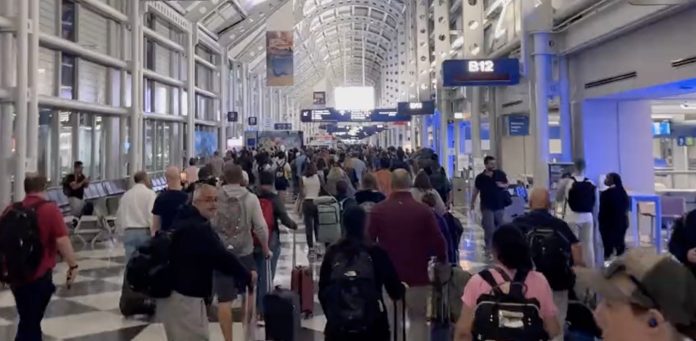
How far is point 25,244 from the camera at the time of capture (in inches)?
173

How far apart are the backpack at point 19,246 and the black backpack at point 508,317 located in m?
3.08

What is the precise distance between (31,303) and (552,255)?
3.47 metres

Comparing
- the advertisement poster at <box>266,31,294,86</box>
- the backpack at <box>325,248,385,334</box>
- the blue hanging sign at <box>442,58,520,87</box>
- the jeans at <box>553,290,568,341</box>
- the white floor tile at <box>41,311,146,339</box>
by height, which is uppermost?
the advertisement poster at <box>266,31,294,86</box>

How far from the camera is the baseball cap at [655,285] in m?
1.42

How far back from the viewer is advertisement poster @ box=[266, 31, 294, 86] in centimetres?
2511

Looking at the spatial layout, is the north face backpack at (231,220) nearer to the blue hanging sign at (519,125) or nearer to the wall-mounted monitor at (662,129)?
the blue hanging sign at (519,125)

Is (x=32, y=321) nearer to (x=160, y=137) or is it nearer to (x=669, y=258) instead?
(x=669, y=258)

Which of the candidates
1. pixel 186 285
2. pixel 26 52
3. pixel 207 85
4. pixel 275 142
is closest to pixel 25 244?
pixel 186 285

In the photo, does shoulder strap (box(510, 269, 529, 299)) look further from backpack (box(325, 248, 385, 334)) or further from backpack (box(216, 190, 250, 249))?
backpack (box(216, 190, 250, 249))

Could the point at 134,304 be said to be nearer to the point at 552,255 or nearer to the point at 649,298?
the point at 552,255

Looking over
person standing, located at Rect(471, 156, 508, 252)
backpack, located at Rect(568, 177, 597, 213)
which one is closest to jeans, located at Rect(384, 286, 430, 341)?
backpack, located at Rect(568, 177, 597, 213)

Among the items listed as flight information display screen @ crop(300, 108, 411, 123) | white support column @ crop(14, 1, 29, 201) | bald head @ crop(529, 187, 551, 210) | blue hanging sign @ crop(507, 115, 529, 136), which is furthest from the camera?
flight information display screen @ crop(300, 108, 411, 123)

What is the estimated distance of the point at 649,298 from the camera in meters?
1.45

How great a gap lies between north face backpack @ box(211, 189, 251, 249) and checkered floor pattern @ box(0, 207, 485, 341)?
104cm
